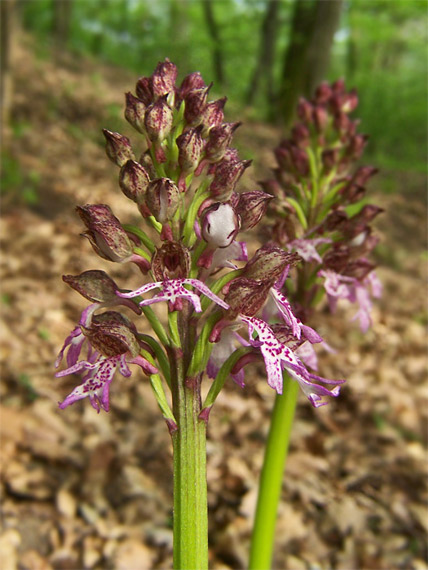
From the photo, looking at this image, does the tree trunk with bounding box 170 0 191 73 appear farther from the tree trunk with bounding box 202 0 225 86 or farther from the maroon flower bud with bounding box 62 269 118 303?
the maroon flower bud with bounding box 62 269 118 303

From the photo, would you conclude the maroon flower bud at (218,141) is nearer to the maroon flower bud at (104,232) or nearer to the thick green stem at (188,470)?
the maroon flower bud at (104,232)

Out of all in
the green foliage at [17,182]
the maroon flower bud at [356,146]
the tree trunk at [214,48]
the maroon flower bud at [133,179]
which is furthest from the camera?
the tree trunk at [214,48]

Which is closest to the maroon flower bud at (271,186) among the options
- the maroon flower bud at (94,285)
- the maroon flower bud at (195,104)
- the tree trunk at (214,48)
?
the maroon flower bud at (195,104)

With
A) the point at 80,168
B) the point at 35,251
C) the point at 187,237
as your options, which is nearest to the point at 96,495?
the point at 187,237

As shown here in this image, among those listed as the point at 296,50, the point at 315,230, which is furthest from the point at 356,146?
the point at 296,50

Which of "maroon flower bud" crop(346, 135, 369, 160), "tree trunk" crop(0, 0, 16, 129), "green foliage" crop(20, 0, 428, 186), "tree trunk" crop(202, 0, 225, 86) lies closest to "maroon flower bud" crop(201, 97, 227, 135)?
"maroon flower bud" crop(346, 135, 369, 160)

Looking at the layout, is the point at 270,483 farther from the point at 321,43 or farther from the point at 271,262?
the point at 321,43
